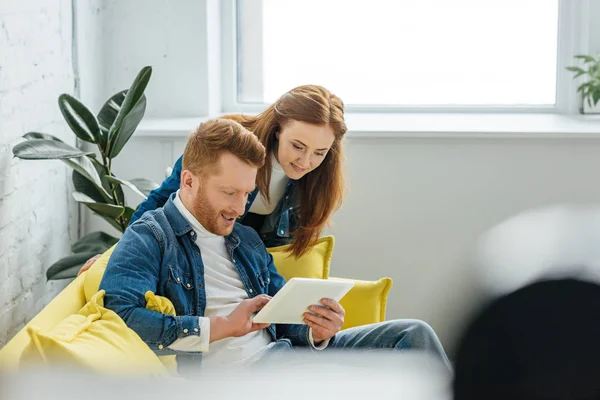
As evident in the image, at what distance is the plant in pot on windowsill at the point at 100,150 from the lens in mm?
2428

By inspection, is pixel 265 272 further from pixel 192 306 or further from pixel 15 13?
pixel 15 13

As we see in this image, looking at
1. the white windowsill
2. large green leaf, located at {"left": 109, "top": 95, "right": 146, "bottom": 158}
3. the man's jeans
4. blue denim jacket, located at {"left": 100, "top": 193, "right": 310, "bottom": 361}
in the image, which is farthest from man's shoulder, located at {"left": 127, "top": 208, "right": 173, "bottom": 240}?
the white windowsill

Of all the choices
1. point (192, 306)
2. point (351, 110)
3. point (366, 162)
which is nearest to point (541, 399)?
point (192, 306)

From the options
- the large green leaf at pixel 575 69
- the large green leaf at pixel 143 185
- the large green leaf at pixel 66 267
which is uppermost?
the large green leaf at pixel 575 69

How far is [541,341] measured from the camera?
23 centimetres

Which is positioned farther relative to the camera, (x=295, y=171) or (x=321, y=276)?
(x=321, y=276)

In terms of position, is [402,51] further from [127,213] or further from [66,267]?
[66,267]

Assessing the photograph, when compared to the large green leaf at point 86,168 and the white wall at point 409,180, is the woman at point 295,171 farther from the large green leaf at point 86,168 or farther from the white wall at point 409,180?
the white wall at point 409,180

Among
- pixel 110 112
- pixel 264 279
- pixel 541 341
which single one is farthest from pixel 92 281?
pixel 541 341

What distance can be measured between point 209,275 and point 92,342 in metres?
0.42

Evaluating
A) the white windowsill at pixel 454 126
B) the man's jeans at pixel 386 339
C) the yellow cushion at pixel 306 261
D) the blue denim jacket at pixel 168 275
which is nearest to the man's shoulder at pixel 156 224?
the blue denim jacket at pixel 168 275

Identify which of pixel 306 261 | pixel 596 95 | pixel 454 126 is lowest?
pixel 306 261

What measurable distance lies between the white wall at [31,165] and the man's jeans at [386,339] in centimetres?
99

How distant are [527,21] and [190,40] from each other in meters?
1.39
